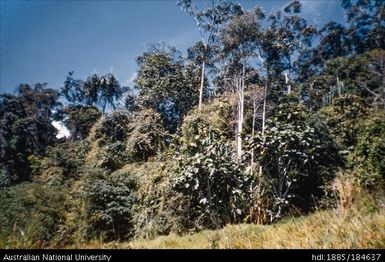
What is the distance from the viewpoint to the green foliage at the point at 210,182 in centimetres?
956

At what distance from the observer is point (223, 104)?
1766 cm

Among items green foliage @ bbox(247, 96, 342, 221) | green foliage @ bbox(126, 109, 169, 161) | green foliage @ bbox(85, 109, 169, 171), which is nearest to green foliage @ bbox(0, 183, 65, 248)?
green foliage @ bbox(85, 109, 169, 171)

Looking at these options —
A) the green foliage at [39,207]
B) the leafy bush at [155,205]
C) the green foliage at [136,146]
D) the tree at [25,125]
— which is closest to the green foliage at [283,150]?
the leafy bush at [155,205]

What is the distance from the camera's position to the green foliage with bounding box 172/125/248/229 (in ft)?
31.4

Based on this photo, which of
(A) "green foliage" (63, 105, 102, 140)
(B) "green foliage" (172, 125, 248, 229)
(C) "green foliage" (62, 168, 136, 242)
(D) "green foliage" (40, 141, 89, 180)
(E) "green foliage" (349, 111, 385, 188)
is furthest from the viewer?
(A) "green foliage" (63, 105, 102, 140)

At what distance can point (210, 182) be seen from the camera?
985cm

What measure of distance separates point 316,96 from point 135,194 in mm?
22368

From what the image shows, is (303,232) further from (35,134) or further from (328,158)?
(35,134)

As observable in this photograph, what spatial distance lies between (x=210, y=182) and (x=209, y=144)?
3.74 feet

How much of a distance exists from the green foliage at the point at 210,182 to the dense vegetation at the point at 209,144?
4 cm

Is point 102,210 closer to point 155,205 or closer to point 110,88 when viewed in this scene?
point 155,205

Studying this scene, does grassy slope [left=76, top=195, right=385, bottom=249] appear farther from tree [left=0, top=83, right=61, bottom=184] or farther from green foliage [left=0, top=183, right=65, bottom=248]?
tree [left=0, top=83, right=61, bottom=184]

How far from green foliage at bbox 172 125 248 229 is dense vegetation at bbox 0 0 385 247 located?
1.7 inches
